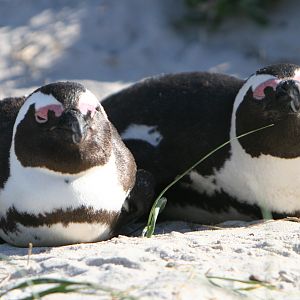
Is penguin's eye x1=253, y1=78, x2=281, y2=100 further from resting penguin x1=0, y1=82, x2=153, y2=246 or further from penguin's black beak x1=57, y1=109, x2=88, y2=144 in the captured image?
penguin's black beak x1=57, y1=109, x2=88, y2=144

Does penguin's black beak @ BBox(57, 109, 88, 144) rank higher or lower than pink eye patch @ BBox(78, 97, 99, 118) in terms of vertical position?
lower

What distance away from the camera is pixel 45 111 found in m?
4.54

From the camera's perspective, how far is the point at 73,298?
3.53 metres

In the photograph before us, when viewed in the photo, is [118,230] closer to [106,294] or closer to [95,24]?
[106,294]

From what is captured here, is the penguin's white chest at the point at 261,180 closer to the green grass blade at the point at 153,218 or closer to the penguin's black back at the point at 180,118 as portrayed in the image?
the penguin's black back at the point at 180,118

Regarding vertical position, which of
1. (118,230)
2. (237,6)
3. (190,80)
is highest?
(237,6)

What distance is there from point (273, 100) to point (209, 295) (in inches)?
66.3

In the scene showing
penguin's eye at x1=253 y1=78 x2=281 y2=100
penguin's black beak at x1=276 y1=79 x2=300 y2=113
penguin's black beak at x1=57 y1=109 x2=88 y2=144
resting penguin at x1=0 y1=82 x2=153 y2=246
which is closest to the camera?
penguin's black beak at x1=57 y1=109 x2=88 y2=144

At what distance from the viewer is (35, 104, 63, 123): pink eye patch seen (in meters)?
4.52

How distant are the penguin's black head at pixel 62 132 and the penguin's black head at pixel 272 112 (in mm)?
789

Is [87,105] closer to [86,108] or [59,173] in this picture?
[86,108]

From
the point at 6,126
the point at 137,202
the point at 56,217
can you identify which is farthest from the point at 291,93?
the point at 6,126

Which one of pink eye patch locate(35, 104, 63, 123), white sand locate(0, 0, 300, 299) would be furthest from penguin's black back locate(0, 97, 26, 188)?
white sand locate(0, 0, 300, 299)

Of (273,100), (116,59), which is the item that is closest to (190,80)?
(273,100)
